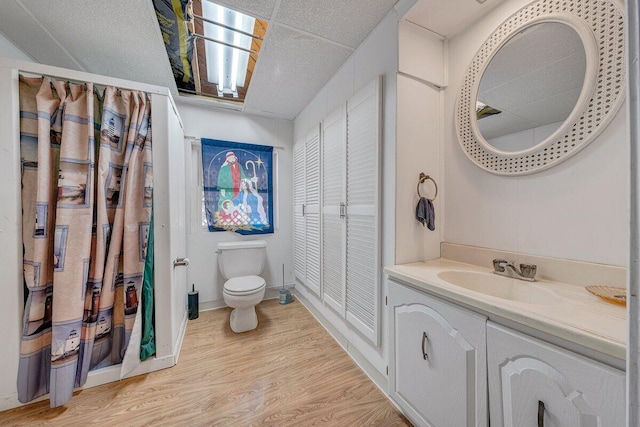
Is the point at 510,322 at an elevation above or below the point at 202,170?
below

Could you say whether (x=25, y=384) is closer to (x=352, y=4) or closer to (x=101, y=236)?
(x=101, y=236)

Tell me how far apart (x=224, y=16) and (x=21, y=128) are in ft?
4.30

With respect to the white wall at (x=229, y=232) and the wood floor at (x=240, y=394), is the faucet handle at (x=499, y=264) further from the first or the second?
the white wall at (x=229, y=232)

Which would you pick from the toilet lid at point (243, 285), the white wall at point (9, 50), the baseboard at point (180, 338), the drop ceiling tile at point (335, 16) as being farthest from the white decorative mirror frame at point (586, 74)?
the white wall at point (9, 50)

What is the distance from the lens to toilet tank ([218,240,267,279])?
91.8 inches

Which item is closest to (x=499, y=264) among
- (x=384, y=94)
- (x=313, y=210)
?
(x=384, y=94)

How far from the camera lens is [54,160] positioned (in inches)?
51.2

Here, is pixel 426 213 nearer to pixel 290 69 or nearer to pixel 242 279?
pixel 290 69

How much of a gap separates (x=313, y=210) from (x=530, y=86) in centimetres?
173

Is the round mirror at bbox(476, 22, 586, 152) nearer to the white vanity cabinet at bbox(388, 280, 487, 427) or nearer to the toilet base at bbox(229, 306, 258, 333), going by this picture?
the white vanity cabinet at bbox(388, 280, 487, 427)

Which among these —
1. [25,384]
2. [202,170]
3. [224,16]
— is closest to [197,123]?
[202,170]

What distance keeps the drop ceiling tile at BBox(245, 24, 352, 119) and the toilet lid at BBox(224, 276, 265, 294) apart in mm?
1812

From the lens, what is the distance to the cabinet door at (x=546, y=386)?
0.56 m

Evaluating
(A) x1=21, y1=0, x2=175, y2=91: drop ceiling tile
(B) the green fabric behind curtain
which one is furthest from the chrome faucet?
(A) x1=21, y1=0, x2=175, y2=91: drop ceiling tile
